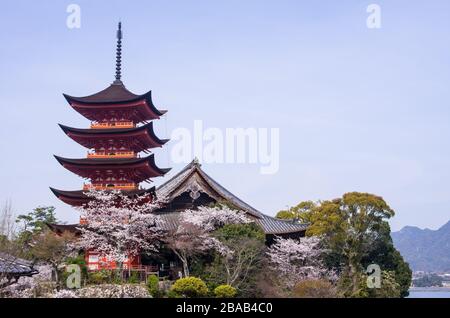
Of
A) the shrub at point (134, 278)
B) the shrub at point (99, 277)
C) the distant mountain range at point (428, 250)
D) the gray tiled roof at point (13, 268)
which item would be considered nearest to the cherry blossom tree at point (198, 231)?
the shrub at point (134, 278)

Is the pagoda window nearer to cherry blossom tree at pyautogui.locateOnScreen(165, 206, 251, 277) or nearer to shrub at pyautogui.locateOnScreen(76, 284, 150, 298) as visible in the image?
cherry blossom tree at pyautogui.locateOnScreen(165, 206, 251, 277)

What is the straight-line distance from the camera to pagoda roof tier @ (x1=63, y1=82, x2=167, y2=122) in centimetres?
4306

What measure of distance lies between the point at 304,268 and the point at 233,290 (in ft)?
30.7

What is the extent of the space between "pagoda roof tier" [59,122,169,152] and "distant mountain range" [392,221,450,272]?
405 ft

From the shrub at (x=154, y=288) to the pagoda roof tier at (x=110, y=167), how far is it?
10.2 metres

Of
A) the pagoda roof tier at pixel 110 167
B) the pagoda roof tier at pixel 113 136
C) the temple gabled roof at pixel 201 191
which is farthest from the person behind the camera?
the pagoda roof tier at pixel 113 136

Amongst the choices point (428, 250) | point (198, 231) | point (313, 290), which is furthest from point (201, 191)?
point (428, 250)

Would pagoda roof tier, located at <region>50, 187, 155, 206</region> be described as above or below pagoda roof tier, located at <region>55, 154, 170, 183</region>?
below

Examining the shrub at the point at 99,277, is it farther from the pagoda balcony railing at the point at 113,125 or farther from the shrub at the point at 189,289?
the pagoda balcony railing at the point at 113,125

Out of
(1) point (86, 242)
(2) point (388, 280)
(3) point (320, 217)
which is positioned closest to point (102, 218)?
(1) point (86, 242)

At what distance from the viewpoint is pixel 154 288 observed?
3238cm

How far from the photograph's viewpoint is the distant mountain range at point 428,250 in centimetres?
15995

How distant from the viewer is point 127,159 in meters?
41.9

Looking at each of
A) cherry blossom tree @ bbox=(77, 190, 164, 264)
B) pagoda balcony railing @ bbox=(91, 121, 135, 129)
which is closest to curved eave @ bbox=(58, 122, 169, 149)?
pagoda balcony railing @ bbox=(91, 121, 135, 129)
